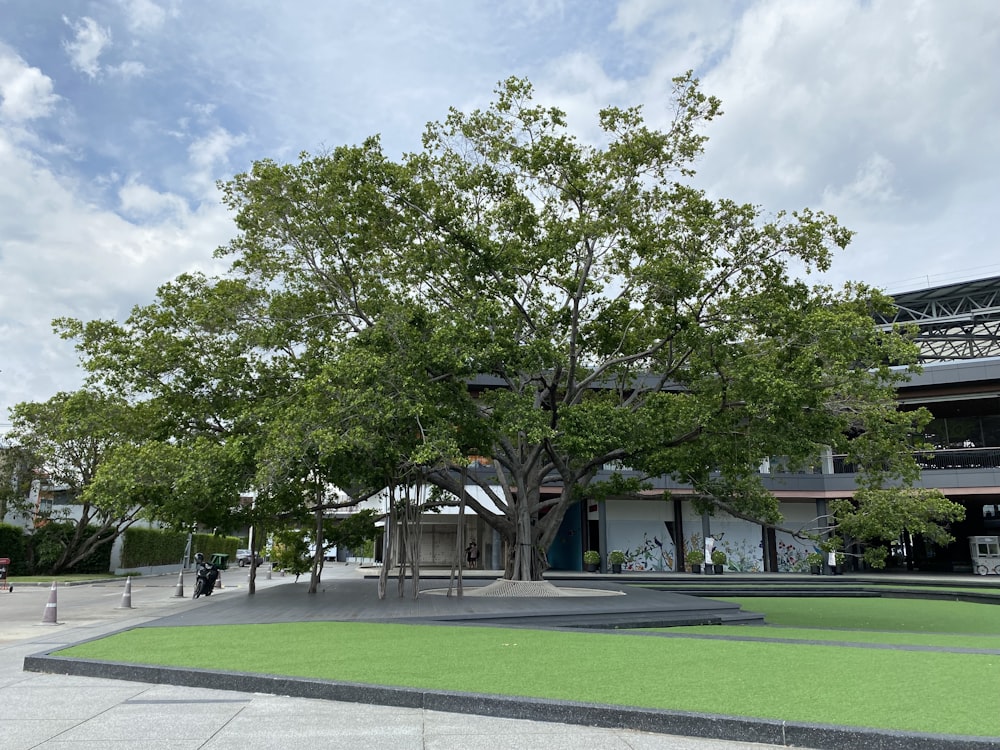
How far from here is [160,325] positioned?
1902cm

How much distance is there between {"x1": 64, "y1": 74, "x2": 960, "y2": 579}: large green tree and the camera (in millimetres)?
15812

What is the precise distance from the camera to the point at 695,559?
33.6m

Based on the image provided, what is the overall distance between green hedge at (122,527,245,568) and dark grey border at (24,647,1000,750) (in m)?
29.8

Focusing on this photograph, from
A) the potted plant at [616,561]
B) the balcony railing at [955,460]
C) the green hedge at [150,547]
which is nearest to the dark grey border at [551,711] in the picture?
the potted plant at [616,561]

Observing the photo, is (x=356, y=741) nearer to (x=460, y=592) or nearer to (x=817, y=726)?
(x=817, y=726)

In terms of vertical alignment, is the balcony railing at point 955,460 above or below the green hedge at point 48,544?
above

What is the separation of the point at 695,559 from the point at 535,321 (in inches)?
697

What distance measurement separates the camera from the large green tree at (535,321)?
15812mm

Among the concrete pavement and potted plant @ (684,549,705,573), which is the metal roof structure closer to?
potted plant @ (684,549,705,573)

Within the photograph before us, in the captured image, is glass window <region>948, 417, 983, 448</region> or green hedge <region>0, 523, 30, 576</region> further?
glass window <region>948, 417, 983, 448</region>

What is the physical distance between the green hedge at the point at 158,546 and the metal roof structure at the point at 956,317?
43.7 meters

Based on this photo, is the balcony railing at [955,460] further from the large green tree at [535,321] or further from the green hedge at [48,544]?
the green hedge at [48,544]

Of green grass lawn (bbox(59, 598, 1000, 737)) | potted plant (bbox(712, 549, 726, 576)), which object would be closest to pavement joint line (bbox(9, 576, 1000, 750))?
green grass lawn (bbox(59, 598, 1000, 737))

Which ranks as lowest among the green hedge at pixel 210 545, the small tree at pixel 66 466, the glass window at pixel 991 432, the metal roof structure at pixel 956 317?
the green hedge at pixel 210 545
